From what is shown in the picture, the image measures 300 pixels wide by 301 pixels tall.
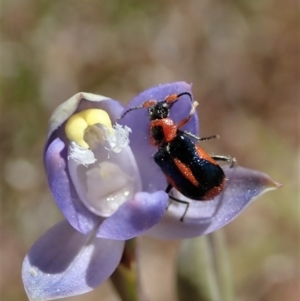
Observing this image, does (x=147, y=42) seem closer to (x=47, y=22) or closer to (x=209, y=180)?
(x=47, y=22)

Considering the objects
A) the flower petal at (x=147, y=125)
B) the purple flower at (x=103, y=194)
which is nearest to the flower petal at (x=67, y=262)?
the purple flower at (x=103, y=194)

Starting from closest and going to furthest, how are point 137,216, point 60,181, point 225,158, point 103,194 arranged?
1. point 137,216
2. point 60,181
3. point 225,158
4. point 103,194

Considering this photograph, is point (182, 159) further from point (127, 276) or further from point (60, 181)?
point (127, 276)

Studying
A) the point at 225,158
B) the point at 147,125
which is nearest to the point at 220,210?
the point at 225,158

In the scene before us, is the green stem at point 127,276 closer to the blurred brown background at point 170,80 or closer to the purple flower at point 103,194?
the purple flower at point 103,194

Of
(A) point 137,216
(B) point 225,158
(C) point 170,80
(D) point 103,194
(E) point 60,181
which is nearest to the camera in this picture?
(A) point 137,216

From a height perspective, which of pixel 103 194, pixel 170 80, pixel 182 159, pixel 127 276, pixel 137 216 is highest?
pixel 182 159

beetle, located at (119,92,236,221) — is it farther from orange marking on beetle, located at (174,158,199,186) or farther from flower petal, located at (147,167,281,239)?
flower petal, located at (147,167,281,239)
